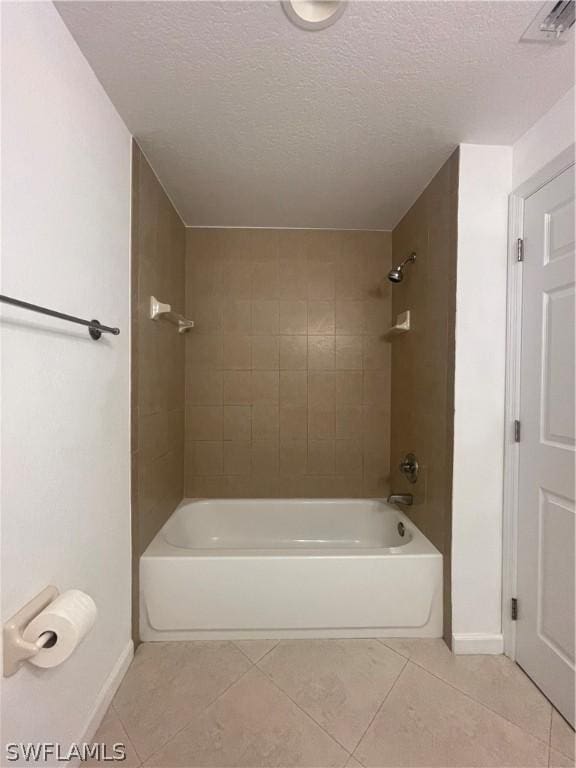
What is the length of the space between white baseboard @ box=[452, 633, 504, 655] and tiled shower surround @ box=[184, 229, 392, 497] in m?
1.02

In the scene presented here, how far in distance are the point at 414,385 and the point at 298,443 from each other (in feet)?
2.94

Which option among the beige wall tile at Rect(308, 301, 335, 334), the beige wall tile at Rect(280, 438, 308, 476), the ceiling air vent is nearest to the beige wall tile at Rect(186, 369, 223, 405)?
the beige wall tile at Rect(280, 438, 308, 476)

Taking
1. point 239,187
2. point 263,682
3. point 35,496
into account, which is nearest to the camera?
point 35,496

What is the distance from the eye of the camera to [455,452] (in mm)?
1596

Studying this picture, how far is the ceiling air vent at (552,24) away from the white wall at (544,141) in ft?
0.92

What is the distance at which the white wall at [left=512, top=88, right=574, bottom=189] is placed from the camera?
1.29 m

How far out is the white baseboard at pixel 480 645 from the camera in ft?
5.22

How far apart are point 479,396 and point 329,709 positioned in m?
1.37

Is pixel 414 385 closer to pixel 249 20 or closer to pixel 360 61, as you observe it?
pixel 360 61

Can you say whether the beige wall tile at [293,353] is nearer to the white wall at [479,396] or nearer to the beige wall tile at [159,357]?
the beige wall tile at [159,357]

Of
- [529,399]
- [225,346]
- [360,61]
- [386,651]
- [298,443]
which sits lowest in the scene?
[386,651]

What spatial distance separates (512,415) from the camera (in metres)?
1.57

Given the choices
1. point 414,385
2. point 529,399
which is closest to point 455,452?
point 529,399

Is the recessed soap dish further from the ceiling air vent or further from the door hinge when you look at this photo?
the door hinge
